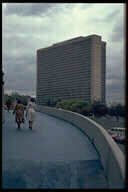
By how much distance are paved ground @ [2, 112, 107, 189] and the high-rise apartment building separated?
115064mm

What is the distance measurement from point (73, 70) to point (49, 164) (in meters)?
136

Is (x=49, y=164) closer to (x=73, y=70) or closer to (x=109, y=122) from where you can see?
Answer: (x=109, y=122)

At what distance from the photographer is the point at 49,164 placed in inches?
268

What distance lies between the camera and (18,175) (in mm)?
5957

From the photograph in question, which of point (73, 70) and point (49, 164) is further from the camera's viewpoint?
point (73, 70)

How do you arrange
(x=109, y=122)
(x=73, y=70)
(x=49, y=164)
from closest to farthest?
(x=49, y=164)
(x=109, y=122)
(x=73, y=70)

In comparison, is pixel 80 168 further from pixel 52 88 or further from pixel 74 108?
pixel 52 88

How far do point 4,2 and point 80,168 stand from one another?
14.2 feet

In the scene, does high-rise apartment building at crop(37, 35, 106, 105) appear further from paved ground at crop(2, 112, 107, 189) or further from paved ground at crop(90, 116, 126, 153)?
paved ground at crop(2, 112, 107, 189)

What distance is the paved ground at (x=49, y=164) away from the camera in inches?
221

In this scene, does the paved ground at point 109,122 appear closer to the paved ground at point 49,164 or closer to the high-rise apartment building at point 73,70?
the high-rise apartment building at point 73,70

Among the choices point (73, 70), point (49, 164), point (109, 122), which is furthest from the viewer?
point (73, 70)

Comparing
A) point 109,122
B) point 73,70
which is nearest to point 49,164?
point 109,122

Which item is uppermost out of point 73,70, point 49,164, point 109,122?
point 73,70
